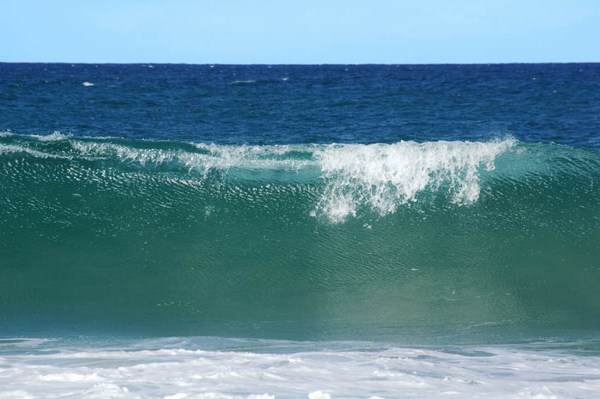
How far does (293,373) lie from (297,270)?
3170mm

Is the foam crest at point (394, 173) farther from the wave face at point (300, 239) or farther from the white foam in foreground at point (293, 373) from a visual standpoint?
the white foam in foreground at point (293, 373)

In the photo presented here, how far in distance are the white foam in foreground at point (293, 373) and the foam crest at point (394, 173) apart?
10.3ft

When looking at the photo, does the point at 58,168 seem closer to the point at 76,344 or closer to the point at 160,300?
the point at 160,300

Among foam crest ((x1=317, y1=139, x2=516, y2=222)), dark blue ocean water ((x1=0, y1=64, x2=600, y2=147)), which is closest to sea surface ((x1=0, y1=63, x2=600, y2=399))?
foam crest ((x1=317, y1=139, x2=516, y2=222))

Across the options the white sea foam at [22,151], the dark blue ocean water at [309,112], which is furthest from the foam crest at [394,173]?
the dark blue ocean water at [309,112]

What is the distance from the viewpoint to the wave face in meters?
7.05

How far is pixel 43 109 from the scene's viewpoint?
2838cm

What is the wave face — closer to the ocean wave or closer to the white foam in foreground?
the ocean wave

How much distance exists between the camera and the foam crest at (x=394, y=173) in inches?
346

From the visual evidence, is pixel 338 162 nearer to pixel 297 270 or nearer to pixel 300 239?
pixel 300 239

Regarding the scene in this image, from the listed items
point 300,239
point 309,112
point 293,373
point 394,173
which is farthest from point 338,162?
point 309,112

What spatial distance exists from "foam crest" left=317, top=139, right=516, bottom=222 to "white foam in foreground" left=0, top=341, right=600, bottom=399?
3140 millimetres

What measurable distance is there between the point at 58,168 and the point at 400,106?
22.3 metres

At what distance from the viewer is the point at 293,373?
4.84m
